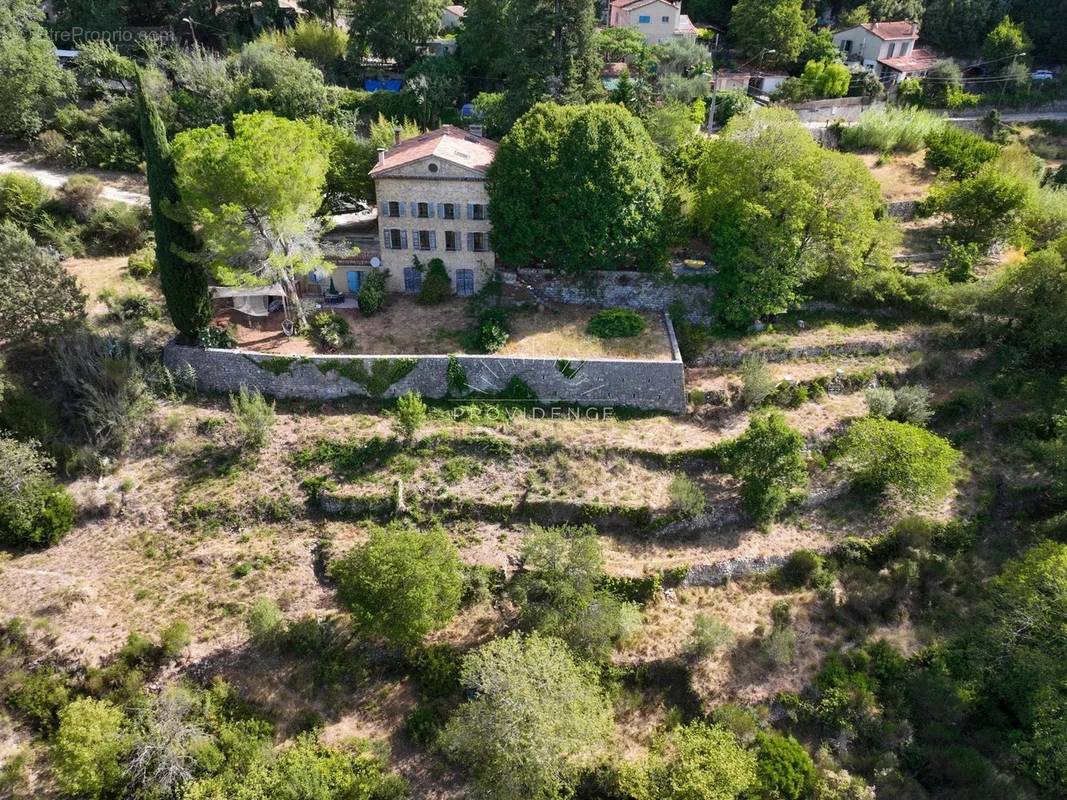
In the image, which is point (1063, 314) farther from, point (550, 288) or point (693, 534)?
point (550, 288)

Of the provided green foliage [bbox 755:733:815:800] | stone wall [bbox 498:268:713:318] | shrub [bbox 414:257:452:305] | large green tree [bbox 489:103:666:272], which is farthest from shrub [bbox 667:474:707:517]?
shrub [bbox 414:257:452:305]

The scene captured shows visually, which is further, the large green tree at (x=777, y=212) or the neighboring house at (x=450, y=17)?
the neighboring house at (x=450, y=17)

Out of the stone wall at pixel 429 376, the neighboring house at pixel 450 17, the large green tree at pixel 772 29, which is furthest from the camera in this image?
the neighboring house at pixel 450 17

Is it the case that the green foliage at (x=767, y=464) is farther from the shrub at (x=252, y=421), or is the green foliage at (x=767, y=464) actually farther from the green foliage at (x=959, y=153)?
the green foliage at (x=959, y=153)

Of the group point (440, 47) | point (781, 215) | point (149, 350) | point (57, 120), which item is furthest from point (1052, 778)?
point (57, 120)

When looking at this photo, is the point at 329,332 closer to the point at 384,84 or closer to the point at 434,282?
the point at 434,282

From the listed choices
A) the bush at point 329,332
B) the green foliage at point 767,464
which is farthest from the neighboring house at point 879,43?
the bush at point 329,332
